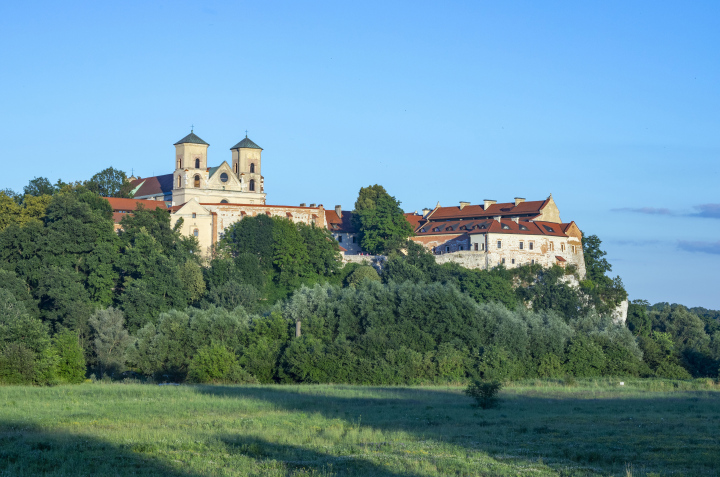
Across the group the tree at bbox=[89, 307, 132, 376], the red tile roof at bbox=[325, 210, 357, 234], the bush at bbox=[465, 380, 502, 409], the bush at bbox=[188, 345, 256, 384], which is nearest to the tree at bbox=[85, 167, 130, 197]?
the red tile roof at bbox=[325, 210, 357, 234]

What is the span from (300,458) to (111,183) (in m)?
Answer: 78.5

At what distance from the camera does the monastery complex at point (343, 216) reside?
253ft

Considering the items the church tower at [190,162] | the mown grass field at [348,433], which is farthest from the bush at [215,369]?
the church tower at [190,162]

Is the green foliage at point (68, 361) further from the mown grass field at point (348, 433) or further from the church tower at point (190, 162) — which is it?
the church tower at point (190, 162)

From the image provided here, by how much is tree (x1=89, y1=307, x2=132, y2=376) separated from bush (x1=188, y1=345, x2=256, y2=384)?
6.55 m

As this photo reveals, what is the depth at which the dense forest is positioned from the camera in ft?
155

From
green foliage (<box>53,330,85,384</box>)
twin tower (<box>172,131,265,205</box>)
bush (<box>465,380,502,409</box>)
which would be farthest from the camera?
twin tower (<box>172,131,265,205</box>)

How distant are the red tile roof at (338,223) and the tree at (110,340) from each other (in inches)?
1259

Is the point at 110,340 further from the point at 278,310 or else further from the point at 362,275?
the point at 362,275

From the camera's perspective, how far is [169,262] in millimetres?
64750

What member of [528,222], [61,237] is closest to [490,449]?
[61,237]

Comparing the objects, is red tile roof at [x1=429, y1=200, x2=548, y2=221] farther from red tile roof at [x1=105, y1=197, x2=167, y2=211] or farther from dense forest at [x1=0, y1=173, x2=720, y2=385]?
red tile roof at [x1=105, y1=197, x2=167, y2=211]

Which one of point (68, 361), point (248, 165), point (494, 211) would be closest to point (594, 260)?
point (494, 211)

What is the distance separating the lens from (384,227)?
263 ft
